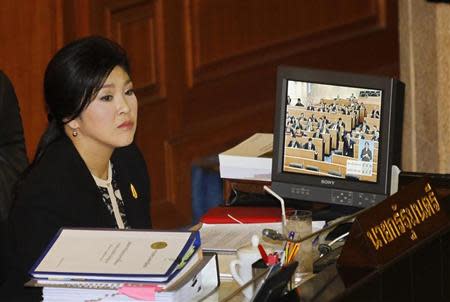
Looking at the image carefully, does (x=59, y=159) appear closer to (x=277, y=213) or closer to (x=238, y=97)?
(x=277, y=213)

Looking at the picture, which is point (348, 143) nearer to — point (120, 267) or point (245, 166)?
point (245, 166)

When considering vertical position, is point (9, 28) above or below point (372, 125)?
above

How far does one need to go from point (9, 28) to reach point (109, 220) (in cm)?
153

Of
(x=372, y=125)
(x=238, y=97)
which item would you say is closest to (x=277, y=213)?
(x=372, y=125)

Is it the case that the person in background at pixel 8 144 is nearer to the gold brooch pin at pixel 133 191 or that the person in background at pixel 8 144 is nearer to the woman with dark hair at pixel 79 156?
the woman with dark hair at pixel 79 156

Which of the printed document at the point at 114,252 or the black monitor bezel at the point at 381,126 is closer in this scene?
the printed document at the point at 114,252

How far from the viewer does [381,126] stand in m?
3.26

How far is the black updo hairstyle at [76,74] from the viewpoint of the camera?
3258mm

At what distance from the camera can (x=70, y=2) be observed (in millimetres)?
4766

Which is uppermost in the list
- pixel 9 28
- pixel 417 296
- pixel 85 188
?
pixel 9 28

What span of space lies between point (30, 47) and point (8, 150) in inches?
62.6

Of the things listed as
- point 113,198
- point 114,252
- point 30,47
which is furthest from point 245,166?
point 30,47

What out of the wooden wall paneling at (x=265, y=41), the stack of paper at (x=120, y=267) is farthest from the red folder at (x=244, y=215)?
the wooden wall paneling at (x=265, y=41)

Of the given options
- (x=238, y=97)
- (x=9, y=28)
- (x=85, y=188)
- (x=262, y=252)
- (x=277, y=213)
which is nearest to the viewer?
(x=262, y=252)
